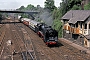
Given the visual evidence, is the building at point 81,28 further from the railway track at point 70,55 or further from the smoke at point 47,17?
the smoke at point 47,17

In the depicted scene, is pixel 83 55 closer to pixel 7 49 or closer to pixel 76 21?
pixel 76 21

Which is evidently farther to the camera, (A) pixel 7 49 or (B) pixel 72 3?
(B) pixel 72 3

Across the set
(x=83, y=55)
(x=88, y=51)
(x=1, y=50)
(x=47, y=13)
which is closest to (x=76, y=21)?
(x=88, y=51)

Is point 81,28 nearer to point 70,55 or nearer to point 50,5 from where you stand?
point 70,55

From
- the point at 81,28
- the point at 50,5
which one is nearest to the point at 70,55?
the point at 81,28

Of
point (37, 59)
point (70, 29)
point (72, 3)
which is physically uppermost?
point (72, 3)

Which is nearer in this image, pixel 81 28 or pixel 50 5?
pixel 81 28

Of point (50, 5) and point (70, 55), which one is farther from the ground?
point (50, 5)

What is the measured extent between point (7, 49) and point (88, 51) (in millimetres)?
13281

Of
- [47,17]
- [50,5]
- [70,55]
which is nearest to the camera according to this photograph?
[70,55]

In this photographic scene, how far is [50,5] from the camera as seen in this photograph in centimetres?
9700

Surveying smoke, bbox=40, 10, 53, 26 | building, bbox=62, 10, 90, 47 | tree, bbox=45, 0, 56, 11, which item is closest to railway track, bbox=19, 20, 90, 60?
building, bbox=62, 10, 90, 47

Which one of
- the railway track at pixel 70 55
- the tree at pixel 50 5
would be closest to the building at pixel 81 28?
the railway track at pixel 70 55

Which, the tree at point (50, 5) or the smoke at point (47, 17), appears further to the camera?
the tree at point (50, 5)
